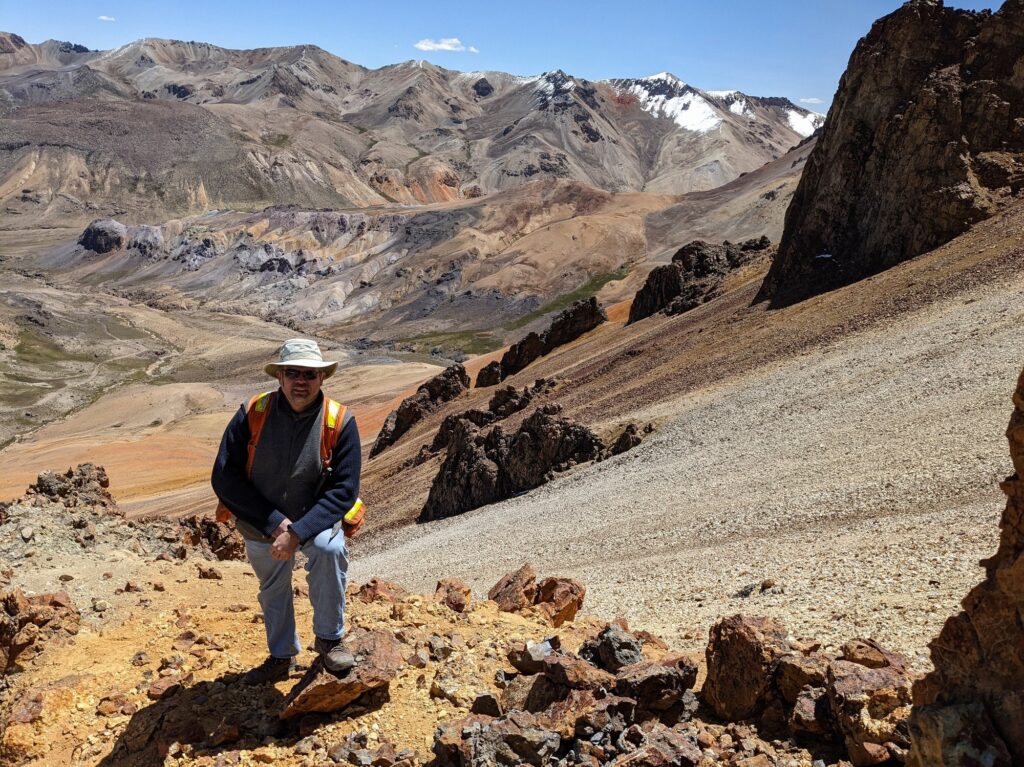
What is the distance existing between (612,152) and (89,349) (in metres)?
142

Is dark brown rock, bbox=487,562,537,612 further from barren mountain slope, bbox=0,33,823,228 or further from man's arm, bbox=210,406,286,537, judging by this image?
barren mountain slope, bbox=0,33,823,228

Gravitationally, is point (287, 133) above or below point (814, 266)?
above

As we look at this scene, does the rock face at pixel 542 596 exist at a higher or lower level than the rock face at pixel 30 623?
lower

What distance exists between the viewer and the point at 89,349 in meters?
85.9

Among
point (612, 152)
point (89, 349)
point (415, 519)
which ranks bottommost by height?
point (415, 519)

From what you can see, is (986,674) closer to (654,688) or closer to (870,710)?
(870,710)

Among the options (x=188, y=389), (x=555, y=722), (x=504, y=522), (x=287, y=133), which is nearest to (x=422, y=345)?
(x=188, y=389)

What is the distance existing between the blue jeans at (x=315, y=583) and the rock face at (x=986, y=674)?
13.0ft

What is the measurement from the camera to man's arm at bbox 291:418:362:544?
5910mm

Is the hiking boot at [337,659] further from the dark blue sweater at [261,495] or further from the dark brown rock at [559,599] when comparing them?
the dark brown rock at [559,599]

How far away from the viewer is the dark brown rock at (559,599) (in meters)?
9.54

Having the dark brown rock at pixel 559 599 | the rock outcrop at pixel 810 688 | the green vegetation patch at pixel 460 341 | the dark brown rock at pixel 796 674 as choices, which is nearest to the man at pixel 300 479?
the rock outcrop at pixel 810 688

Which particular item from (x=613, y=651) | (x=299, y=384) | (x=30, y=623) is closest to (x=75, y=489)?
(x=30, y=623)

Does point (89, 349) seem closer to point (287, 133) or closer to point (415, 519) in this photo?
point (415, 519)
